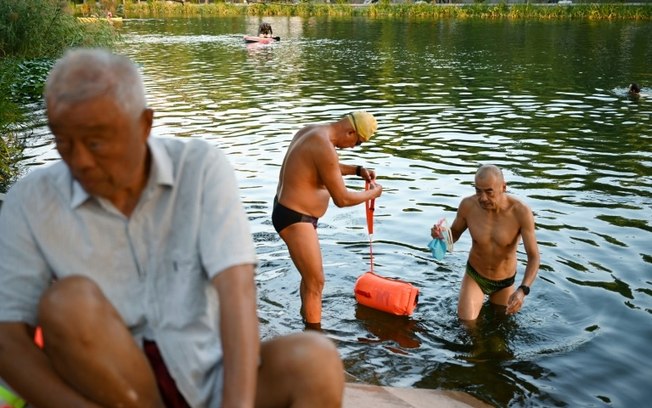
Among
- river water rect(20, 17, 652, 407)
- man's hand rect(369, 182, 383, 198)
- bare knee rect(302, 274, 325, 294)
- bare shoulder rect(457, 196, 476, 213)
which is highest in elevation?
man's hand rect(369, 182, 383, 198)

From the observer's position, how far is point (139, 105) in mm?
2338

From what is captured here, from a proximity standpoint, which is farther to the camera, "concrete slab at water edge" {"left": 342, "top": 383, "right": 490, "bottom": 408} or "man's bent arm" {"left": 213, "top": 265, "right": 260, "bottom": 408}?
"concrete slab at water edge" {"left": 342, "top": 383, "right": 490, "bottom": 408}

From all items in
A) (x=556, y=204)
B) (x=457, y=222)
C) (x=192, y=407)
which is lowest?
(x=556, y=204)

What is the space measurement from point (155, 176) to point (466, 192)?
8.61m

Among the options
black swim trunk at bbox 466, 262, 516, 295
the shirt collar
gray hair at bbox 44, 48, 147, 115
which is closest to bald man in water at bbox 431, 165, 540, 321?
black swim trunk at bbox 466, 262, 516, 295

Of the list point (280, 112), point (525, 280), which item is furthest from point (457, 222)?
point (280, 112)

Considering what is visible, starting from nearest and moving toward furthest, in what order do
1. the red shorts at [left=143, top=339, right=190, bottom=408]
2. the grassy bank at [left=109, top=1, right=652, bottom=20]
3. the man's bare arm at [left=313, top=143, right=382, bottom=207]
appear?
the red shorts at [left=143, top=339, right=190, bottom=408], the man's bare arm at [left=313, top=143, right=382, bottom=207], the grassy bank at [left=109, top=1, right=652, bottom=20]

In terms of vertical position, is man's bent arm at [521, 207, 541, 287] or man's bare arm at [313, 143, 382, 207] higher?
man's bare arm at [313, 143, 382, 207]

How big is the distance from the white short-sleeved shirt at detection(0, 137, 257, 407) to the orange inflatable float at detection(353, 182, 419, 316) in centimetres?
433

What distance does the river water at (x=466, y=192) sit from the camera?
19.7ft

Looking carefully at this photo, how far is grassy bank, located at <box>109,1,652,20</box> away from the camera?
168 feet

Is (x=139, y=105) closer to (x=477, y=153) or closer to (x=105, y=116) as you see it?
(x=105, y=116)

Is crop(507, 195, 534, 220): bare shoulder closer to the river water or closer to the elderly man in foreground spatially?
the river water

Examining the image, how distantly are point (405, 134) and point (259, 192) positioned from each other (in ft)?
16.9
